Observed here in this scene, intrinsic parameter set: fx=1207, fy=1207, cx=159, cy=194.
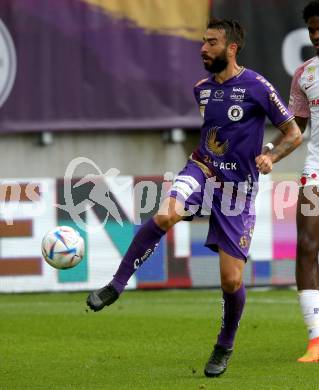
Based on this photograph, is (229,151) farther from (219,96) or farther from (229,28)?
(229,28)

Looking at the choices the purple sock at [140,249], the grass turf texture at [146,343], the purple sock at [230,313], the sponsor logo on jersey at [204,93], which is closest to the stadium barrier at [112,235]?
the grass turf texture at [146,343]

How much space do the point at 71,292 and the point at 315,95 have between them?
630 cm

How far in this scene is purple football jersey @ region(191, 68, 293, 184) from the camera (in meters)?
8.11

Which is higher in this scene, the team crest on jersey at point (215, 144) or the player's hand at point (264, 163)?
the team crest on jersey at point (215, 144)

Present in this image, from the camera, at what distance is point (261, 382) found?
25.2ft

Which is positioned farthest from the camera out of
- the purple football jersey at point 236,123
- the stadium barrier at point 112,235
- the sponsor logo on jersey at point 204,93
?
the stadium barrier at point 112,235

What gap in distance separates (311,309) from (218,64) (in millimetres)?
1987

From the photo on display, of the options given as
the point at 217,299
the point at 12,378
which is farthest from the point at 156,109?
the point at 12,378

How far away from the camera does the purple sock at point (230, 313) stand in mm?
8102

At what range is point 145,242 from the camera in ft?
25.6

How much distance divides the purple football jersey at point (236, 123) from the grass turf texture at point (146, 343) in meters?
1.40

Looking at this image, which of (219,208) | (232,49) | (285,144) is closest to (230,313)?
(219,208)

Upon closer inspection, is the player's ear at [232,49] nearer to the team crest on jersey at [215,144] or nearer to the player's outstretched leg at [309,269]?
the team crest on jersey at [215,144]

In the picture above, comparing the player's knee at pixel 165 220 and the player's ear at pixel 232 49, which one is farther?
the player's ear at pixel 232 49
